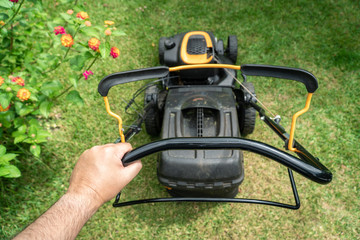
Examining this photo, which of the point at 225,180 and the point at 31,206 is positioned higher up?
the point at 225,180

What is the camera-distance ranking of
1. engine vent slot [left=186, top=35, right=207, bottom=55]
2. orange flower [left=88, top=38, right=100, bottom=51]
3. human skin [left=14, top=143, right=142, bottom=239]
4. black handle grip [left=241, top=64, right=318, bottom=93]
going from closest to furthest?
human skin [left=14, top=143, right=142, bottom=239], black handle grip [left=241, top=64, right=318, bottom=93], orange flower [left=88, top=38, right=100, bottom=51], engine vent slot [left=186, top=35, right=207, bottom=55]

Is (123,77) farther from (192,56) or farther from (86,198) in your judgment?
→ (192,56)

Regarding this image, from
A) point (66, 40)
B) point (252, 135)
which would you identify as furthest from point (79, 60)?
point (252, 135)

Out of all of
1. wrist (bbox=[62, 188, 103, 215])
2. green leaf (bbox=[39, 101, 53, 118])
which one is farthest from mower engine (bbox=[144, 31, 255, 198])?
green leaf (bbox=[39, 101, 53, 118])

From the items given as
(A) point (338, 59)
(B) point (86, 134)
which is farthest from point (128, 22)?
(A) point (338, 59)

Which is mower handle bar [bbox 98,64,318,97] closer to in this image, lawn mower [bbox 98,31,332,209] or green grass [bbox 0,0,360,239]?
lawn mower [bbox 98,31,332,209]

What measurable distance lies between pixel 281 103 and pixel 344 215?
1.03m

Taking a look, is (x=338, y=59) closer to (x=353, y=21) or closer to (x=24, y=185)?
(x=353, y=21)

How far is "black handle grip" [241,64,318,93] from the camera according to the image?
112 centimetres

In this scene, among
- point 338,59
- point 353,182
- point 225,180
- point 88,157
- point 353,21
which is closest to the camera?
point 88,157

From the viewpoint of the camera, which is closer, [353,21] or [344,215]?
[344,215]

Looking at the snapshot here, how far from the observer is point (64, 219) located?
0.97 metres

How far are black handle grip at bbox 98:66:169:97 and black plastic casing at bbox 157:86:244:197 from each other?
39cm

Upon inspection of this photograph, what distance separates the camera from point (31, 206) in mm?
1995
